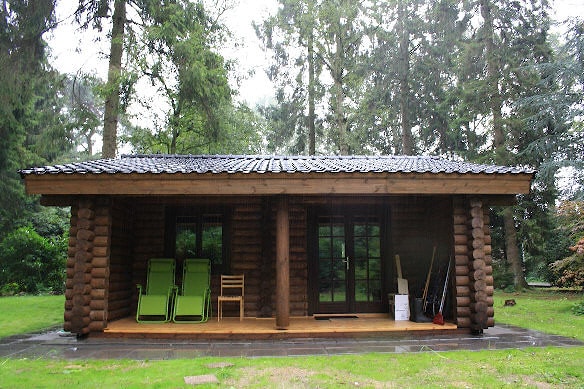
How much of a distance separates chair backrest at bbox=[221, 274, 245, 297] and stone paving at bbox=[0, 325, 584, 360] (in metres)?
1.59

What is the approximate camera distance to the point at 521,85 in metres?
14.5

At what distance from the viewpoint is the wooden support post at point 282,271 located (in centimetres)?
645

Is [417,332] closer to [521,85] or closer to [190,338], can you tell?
[190,338]

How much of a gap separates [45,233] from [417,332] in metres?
14.6

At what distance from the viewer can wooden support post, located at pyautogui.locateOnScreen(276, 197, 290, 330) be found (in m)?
6.45

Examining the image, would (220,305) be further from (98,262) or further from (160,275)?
(98,262)

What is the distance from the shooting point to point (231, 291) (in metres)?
7.95

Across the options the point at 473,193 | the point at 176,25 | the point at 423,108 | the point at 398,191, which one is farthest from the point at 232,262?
the point at 423,108

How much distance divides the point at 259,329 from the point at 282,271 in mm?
897

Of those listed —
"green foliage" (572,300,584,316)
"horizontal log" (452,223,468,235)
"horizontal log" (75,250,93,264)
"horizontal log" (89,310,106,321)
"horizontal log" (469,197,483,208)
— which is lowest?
"green foliage" (572,300,584,316)

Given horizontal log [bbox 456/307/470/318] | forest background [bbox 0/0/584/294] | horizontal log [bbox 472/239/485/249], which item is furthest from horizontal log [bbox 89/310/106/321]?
forest background [bbox 0/0/584/294]

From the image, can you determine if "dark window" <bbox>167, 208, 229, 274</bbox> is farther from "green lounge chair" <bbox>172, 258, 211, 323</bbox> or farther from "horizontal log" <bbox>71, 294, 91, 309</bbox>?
"horizontal log" <bbox>71, 294, 91, 309</bbox>

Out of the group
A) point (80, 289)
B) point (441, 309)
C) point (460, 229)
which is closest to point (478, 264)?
point (460, 229)

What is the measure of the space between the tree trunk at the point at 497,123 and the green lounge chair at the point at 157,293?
1080 centimetres
